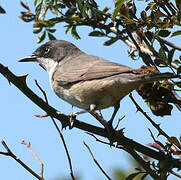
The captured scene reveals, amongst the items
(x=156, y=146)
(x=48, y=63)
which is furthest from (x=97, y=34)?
(x=48, y=63)

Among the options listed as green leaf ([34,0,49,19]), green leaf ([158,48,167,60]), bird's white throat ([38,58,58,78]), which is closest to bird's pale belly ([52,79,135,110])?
bird's white throat ([38,58,58,78])

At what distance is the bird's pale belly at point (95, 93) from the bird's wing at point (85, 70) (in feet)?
A: 0.29

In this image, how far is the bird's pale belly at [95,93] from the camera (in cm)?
409

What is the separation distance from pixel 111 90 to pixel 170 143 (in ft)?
4.80

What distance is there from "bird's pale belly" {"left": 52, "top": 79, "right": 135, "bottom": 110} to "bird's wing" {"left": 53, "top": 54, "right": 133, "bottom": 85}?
88mm

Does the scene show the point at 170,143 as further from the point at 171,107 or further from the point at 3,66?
the point at 3,66

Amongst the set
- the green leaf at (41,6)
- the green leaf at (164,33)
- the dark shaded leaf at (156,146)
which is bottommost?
the dark shaded leaf at (156,146)

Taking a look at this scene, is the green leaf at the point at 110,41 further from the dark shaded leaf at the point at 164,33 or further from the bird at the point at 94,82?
the dark shaded leaf at the point at 164,33

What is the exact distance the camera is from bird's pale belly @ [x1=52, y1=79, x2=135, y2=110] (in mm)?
4086

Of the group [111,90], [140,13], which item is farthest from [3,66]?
[111,90]

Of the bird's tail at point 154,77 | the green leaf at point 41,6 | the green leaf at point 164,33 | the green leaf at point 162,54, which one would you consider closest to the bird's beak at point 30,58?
the bird's tail at point 154,77

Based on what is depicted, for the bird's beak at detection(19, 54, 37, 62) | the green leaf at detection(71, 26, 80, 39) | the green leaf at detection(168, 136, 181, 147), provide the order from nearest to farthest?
the green leaf at detection(168, 136, 181, 147) → the green leaf at detection(71, 26, 80, 39) → the bird's beak at detection(19, 54, 37, 62)

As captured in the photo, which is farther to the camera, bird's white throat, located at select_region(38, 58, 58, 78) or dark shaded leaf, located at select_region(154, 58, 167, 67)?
bird's white throat, located at select_region(38, 58, 58, 78)

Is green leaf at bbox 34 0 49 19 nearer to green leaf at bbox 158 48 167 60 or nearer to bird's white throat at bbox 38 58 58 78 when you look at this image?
green leaf at bbox 158 48 167 60
